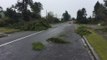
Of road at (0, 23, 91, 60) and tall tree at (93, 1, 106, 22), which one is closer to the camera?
road at (0, 23, 91, 60)

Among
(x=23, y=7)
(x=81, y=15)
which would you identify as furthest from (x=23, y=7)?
(x=81, y=15)

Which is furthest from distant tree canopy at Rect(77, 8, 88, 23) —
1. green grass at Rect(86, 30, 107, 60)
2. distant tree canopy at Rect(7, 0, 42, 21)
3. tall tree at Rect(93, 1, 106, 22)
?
green grass at Rect(86, 30, 107, 60)

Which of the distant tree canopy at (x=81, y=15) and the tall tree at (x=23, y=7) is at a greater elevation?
the tall tree at (x=23, y=7)

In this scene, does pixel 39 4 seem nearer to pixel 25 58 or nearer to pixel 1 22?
pixel 1 22

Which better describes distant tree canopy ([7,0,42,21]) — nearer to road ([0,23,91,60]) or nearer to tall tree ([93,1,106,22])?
tall tree ([93,1,106,22])

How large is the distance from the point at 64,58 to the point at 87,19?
117 meters

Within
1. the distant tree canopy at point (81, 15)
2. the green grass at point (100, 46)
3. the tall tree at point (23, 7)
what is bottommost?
the distant tree canopy at point (81, 15)

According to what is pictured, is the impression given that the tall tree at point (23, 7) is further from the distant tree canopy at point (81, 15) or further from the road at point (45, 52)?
the distant tree canopy at point (81, 15)

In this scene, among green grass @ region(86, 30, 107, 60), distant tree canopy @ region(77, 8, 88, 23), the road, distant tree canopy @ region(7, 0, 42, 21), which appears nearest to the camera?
the road

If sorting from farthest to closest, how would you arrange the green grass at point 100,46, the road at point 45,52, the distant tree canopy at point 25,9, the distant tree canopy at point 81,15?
1. the distant tree canopy at point 81,15
2. the distant tree canopy at point 25,9
3. the green grass at point 100,46
4. the road at point 45,52

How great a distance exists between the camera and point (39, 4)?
82438 millimetres

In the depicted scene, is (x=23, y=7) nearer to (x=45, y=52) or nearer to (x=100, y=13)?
(x=100, y=13)

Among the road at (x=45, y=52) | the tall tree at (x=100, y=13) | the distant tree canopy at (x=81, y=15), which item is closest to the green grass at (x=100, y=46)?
the road at (x=45, y=52)

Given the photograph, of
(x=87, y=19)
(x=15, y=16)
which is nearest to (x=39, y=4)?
(x=15, y=16)
